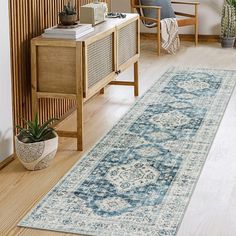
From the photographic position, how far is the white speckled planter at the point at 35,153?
12.2ft

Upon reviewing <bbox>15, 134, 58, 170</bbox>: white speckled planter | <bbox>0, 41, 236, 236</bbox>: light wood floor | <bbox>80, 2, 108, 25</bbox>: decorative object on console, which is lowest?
<bbox>0, 41, 236, 236</bbox>: light wood floor

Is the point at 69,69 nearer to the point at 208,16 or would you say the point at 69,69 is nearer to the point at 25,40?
the point at 25,40

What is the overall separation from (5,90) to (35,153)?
0.43m

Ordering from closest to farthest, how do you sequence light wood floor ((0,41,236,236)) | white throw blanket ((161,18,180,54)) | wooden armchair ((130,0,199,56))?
1. light wood floor ((0,41,236,236))
2. wooden armchair ((130,0,199,56))
3. white throw blanket ((161,18,180,54))

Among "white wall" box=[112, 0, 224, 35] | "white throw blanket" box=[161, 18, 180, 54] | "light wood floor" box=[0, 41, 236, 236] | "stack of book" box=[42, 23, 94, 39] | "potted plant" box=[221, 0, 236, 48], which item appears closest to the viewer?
"light wood floor" box=[0, 41, 236, 236]

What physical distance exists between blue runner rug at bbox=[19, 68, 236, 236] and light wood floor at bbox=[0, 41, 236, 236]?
0.20 feet

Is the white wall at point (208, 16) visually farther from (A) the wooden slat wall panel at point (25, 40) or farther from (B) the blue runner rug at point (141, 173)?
(A) the wooden slat wall panel at point (25, 40)

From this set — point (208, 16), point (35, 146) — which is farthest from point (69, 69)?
point (208, 16)

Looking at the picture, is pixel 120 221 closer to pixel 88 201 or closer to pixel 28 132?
pixel 88 201

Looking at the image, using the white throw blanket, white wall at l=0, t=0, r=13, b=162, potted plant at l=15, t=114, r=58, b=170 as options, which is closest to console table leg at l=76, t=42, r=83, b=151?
potted plant at l=15, t=114, r=58, b=170

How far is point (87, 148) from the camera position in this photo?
4203 mm

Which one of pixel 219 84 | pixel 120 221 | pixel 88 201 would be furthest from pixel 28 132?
pixel 219 84

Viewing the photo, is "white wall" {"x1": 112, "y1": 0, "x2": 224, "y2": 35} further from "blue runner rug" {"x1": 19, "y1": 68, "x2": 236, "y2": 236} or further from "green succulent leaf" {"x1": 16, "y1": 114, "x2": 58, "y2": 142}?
"green succulent leaf" {"x1": 16, "y1": 114, "x2": 58, "y2": 142}

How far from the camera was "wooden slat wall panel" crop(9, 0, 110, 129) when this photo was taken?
3.95 metres
